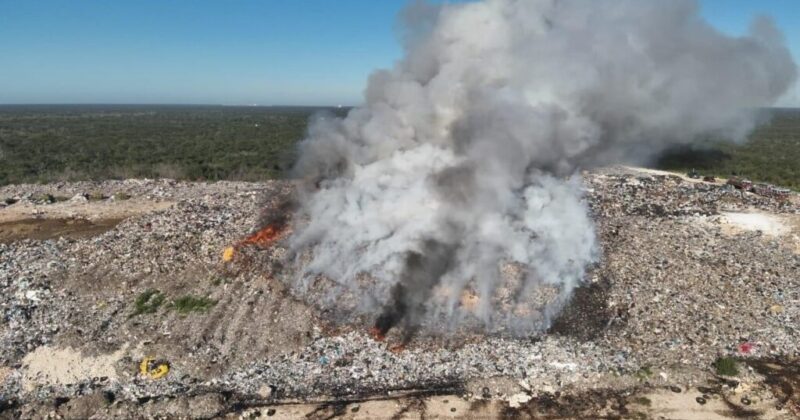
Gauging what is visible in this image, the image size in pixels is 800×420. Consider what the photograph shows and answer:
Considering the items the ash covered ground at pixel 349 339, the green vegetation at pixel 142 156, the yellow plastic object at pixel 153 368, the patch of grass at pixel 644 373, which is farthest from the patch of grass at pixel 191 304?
the patch of grass at pixel 644 373

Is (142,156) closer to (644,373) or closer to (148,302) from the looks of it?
(148,302)

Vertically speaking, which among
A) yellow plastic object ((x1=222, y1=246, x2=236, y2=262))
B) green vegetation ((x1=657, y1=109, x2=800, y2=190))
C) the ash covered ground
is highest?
green vegetation ((x1=657, y1=109, x2=800, y2=190))

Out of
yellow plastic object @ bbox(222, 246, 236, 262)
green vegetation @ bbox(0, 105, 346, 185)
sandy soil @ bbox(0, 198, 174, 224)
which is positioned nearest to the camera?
yellow plastic object @ bbox(222, 246, 236, 262)

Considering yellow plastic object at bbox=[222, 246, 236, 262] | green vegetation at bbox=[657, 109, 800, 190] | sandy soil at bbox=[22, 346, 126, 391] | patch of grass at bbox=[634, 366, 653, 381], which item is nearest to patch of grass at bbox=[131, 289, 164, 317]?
sandy soil at bbox=[22, 346, 126, 391]

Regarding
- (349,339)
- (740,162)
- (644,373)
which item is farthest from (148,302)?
(740,162)

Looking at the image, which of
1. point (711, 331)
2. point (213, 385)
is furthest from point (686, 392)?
point (213, 385)

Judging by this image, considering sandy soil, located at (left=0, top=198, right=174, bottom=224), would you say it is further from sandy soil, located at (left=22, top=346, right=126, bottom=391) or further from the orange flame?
the orange flame

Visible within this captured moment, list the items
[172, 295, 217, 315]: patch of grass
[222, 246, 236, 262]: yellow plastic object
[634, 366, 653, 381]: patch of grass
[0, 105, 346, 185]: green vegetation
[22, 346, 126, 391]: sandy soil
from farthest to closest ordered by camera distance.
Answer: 1. [0, 105, 346, 185]: green vegetation
2. [222, 246, 236, 262]: yellow plastic object
3. [172, 295, 217, 315]: patch of grass
4. [22, 346, 126, 391]: sandy soil
5. [634, 366, 653, 381]: patch of grass
